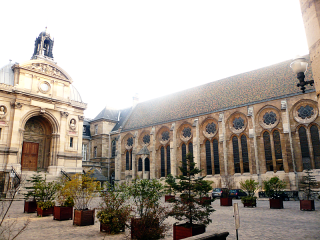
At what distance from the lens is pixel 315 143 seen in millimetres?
25609

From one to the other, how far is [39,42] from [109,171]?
A: 83.0ft

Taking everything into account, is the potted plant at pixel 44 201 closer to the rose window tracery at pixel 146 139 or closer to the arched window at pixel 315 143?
the arched window at pixel 315 143

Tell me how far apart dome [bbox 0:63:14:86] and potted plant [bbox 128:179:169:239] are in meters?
26.9

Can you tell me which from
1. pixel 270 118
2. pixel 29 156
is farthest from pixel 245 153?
pixel 29 156

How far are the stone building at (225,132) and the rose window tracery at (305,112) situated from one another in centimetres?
10

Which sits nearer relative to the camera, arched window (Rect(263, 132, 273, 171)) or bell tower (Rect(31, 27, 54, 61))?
arched window (Rect(263, 132, 273, 171))

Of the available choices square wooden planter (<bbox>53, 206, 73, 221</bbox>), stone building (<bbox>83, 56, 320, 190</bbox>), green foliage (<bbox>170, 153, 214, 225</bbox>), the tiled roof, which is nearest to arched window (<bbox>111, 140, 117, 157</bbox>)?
stone building (<bbox>83, 56, 320, 190</bbox>)

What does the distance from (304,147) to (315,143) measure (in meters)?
1.11

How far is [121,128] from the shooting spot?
46.2 metres

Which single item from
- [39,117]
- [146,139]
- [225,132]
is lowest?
[225,132]

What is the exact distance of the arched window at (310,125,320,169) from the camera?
25047mm

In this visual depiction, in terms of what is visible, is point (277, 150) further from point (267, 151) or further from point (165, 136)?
point (165, 136)

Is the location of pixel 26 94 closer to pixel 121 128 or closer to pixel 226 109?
pixel 121 128

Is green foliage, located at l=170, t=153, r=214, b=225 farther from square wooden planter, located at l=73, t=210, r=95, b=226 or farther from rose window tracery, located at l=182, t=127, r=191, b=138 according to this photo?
rose window tracery, located at l=182, t=127, r=191, b=138
